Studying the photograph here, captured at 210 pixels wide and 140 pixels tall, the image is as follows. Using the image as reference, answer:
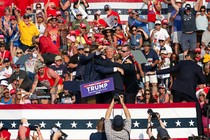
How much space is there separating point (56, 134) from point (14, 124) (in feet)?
8.59

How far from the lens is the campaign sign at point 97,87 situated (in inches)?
914

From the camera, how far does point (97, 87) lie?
2320 cm

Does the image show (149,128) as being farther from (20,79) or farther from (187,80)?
(20,79)

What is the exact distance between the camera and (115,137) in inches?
806

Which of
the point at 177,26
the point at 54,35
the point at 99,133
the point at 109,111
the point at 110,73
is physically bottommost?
the point at 99,133

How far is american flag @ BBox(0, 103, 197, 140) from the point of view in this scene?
75.5ft

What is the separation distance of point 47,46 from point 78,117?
597 centimetres

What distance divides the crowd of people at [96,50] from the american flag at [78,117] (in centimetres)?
52

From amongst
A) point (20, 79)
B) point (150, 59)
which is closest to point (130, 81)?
point (20, 79)

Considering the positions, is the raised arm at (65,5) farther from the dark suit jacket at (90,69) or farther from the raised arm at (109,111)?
the raised arm at (109,111)

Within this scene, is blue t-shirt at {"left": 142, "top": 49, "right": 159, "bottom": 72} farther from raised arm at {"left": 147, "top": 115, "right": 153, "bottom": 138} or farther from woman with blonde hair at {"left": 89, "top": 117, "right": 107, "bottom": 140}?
woman with blonde hair at {"left": 89, "top": 117, "right": 107, "bottom": 140}

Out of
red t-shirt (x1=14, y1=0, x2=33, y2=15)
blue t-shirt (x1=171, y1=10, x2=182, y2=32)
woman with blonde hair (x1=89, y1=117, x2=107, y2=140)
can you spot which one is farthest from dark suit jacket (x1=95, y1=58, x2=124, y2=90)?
red t-shirt (x1=14, y1=0, x2=33, y2=15)

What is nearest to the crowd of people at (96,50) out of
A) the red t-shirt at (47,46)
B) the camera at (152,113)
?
the red t-shirt at (47,46)

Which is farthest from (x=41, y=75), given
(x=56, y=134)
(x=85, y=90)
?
(x=56, y=134)
